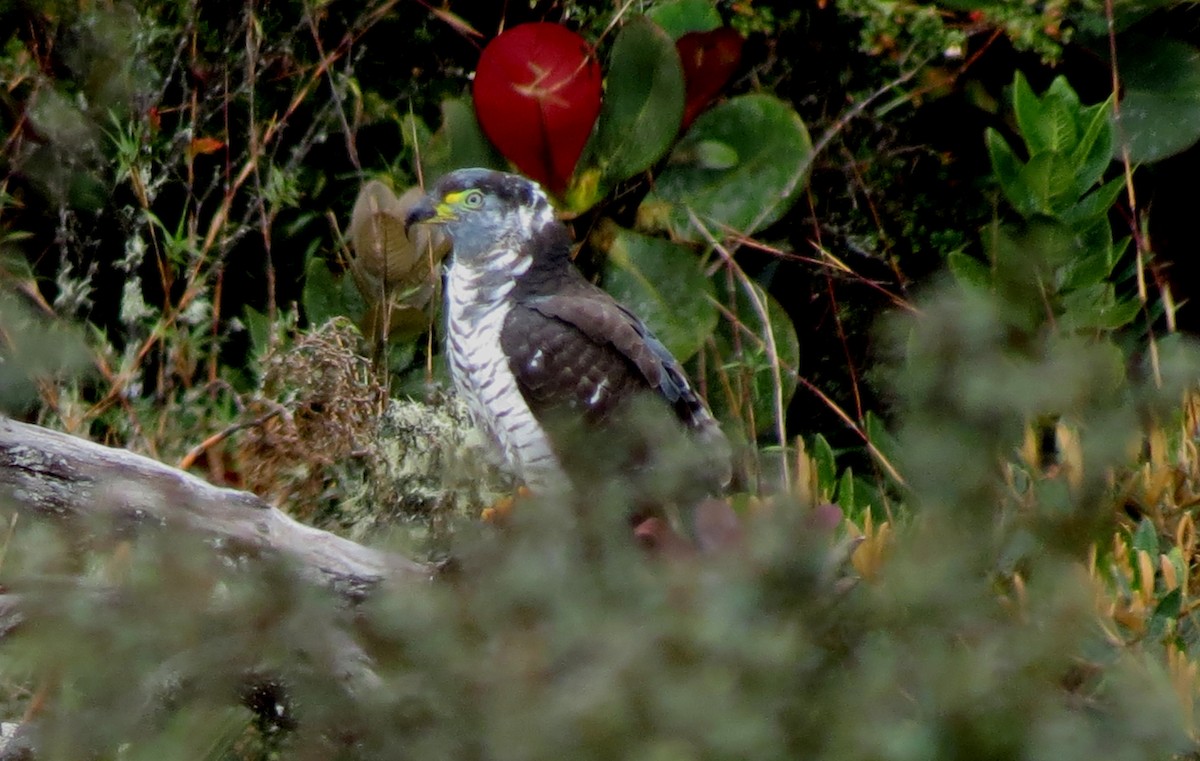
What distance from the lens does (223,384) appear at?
11.3 feet

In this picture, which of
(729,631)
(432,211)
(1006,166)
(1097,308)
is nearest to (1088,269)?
(1097,308)

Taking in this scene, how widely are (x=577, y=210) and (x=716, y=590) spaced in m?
2.98

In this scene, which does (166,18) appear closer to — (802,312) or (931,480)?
(802,312)

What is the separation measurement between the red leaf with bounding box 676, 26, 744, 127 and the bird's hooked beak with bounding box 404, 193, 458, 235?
0.77 meters

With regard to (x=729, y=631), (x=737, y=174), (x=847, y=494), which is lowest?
(x=847, y=494)

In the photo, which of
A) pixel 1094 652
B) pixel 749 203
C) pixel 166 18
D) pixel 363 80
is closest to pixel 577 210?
pixel 749 203

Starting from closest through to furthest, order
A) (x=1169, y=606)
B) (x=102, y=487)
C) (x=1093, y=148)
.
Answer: (x=1169, y=606) < (x=102, y=487) < (x=1093, y=148)

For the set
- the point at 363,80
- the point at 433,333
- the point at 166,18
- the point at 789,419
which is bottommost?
the point at 789,419

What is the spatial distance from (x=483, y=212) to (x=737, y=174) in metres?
0.76

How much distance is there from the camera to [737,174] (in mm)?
3891

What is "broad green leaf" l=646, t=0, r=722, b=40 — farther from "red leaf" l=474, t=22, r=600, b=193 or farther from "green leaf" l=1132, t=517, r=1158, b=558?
"green leaf" l=1132, t=517, r=1158, b=558

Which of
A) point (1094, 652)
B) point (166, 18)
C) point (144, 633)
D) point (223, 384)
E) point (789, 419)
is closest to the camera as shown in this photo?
point (144, 633)

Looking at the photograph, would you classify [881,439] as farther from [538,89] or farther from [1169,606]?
[1169,606]

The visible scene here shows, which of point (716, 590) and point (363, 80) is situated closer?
point (716, 590)
